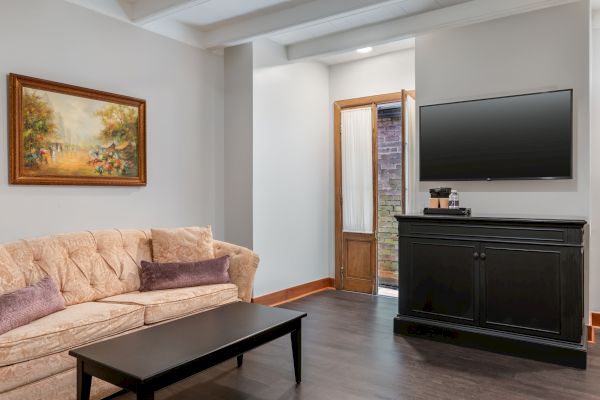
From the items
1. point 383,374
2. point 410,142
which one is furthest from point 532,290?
point 410,142

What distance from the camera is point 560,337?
3061 mm

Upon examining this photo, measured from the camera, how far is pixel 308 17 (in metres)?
3.70

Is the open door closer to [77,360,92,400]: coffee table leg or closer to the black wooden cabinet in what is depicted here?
the black wooden cabinet

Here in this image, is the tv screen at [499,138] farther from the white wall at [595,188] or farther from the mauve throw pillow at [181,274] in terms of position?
the mauve throw pillow at [181,274]

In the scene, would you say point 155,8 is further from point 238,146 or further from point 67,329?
point 67,329

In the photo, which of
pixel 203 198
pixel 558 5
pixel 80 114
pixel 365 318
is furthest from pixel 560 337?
pixel 80 114

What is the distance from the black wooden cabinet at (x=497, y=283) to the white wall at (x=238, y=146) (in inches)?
66.5

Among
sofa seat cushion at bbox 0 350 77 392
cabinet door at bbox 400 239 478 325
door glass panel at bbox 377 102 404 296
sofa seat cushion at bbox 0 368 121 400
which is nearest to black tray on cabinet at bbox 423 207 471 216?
cabinet door at bbox 400 239 478 325

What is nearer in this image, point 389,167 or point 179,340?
point 179,340

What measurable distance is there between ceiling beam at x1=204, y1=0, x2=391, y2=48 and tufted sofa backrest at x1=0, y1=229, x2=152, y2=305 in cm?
206

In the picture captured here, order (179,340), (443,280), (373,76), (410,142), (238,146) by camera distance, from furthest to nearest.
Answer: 1. (373,76)
2. (410,142)
3. (238,146)
4. (443,280)
5. (179,340)

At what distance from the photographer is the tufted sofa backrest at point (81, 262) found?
278 cm

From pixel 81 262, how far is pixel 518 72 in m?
3.80

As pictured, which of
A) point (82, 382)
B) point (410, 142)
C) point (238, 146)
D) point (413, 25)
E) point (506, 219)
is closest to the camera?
point (82, 382)
